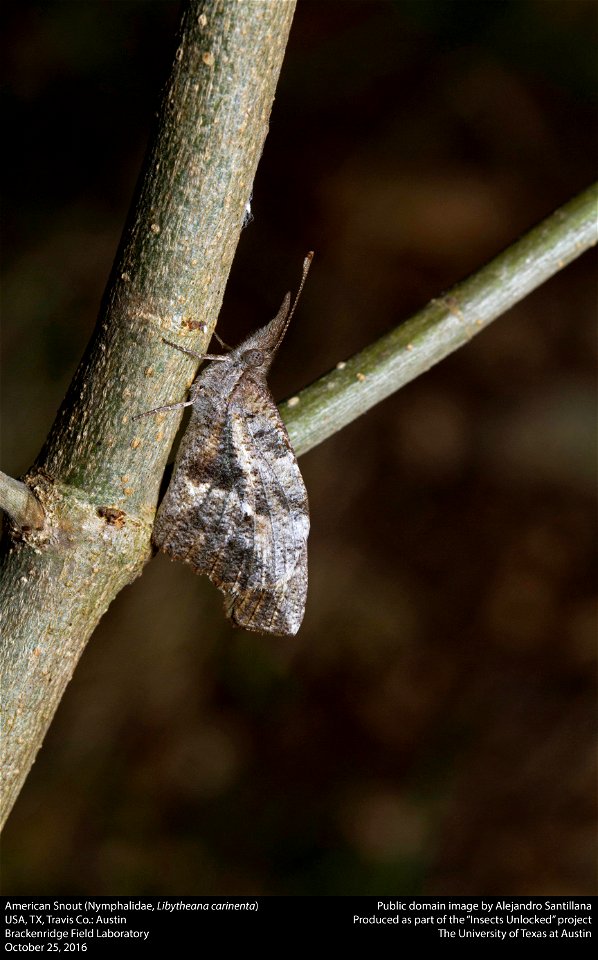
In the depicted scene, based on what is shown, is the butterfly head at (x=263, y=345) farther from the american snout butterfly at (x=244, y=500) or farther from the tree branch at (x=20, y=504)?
the tree branch at (x=20, y=504)

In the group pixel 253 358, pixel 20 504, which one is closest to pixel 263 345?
pixel 253 358

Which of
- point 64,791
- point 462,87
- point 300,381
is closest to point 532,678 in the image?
point 300,381

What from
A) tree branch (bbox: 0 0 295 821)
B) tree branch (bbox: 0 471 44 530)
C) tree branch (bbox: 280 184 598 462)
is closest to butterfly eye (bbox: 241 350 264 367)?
tree branch (bbox: 280 184 598 462)

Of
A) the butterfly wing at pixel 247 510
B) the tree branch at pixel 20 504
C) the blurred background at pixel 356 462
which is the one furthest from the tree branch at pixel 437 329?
the blurred background at pixel 356 462

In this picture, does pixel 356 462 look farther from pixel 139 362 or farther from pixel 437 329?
pixel 139 362

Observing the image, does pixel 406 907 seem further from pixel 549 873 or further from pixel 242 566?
pixel 242 566

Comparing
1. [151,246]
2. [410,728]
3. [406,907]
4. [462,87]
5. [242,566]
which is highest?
[462,87]
